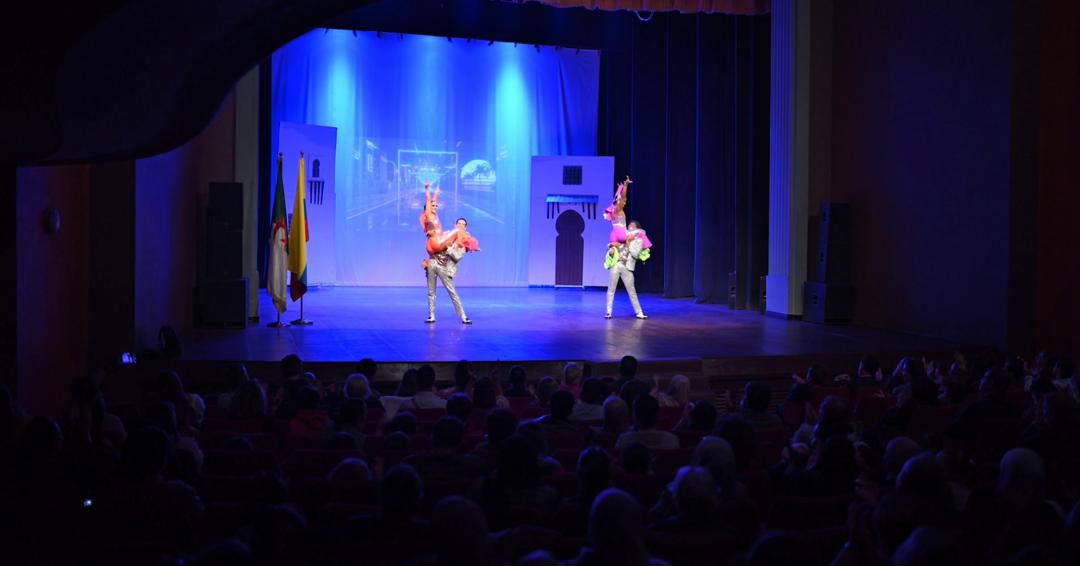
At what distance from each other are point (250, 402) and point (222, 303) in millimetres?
6336

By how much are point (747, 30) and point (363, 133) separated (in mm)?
7686

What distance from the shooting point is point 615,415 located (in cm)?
499

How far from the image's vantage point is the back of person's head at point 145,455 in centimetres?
359

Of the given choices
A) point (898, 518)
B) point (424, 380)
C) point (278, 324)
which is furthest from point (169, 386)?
point (278, 324)

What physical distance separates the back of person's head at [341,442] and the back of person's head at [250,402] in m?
1.18

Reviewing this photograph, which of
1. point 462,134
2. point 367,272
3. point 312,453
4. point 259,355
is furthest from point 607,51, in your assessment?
point 312,453

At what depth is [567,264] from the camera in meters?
19.8

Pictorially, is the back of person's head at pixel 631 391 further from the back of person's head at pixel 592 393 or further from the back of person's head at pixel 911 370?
the back of person's head at pixel 911 370

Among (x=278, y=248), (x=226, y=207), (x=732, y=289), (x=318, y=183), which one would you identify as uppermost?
(x=318, y=183)

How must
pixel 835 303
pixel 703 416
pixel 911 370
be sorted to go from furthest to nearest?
pixel 835 303 < pixel 911 370 < pixel 703 416

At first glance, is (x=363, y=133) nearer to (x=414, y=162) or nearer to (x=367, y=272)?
(x=414, y=162)

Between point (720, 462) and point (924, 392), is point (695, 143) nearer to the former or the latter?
point (924, 392)

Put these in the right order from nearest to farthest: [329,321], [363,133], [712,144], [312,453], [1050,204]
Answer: [312,453], [1050,204], [329,321], [712,144], [363,133]

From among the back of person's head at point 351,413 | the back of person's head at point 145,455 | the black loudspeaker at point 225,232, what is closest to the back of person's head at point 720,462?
the back of person's head at point 351,413
